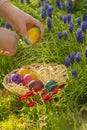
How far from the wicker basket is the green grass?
0.09m

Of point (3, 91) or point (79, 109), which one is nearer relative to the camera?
point (79, 109)

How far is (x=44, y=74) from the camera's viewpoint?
13.2ft

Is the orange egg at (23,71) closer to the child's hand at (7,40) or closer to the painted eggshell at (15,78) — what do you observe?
the painted eggshell at (15,78)

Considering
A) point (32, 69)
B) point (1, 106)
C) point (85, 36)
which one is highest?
point (85, 36)

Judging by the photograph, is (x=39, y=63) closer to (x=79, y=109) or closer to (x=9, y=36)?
(x=79, y=109)

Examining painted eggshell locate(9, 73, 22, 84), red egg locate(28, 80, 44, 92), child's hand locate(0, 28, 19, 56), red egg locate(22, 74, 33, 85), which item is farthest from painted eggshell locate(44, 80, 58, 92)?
child's hand locate(0, 28, 19, 56)

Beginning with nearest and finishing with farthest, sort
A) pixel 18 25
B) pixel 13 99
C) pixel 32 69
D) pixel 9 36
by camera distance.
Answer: pixel 9 36 < pixel 18 25 < pixel 13 99 < pixel 32 69

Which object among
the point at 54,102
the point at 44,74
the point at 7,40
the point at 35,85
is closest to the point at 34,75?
the point at 44,74

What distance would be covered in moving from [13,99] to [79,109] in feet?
2.11

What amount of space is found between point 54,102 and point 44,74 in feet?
2.39

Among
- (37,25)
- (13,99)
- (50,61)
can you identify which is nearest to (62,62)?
(50,61)

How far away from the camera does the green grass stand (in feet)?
9.93

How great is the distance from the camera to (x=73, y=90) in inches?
136

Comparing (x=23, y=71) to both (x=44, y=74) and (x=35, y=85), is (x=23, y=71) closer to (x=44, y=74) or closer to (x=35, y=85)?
(x=44, y=74)
